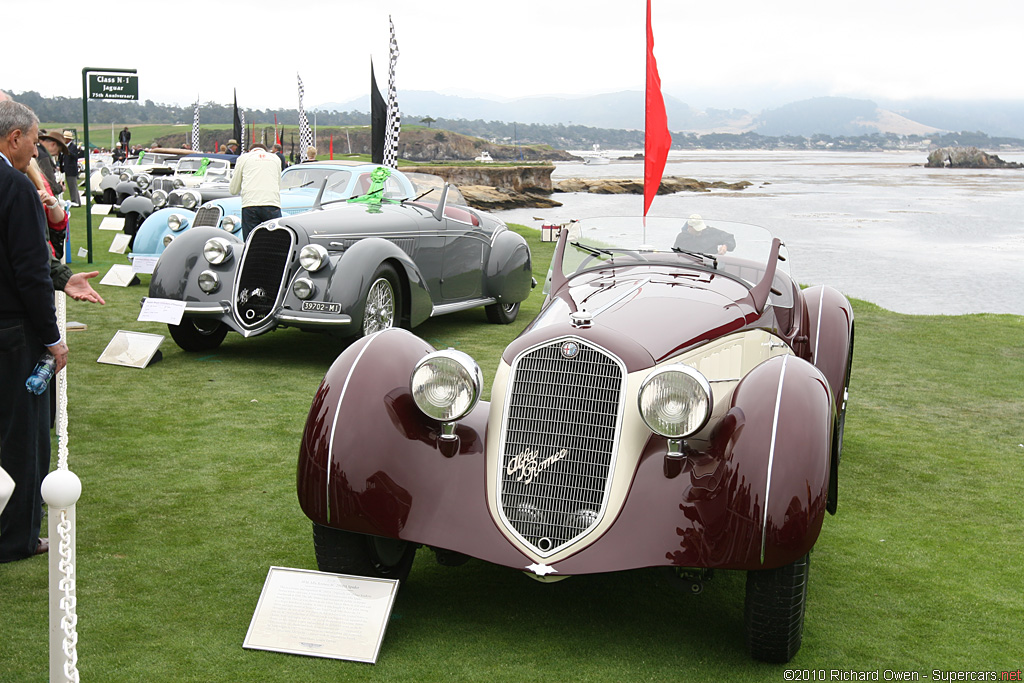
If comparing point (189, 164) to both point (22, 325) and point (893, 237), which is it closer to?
point (893, 237)

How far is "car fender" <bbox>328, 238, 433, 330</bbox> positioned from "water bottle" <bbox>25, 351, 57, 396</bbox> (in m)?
4.24

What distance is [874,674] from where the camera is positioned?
365cm

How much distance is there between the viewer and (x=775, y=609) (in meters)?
3.61

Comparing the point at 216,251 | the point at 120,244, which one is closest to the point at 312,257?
the point at 216,251

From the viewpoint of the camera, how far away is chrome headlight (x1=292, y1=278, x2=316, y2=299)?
28.0 ft

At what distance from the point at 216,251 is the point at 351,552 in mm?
5650

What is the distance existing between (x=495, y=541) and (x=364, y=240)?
224 inches

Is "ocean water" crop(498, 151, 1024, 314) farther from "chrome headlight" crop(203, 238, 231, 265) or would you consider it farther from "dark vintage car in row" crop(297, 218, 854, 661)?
"chrome headlight" crop(203, 238, 231, 265)

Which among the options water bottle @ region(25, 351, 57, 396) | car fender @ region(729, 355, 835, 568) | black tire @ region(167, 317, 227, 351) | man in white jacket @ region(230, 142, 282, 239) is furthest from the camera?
man in white jacket @ region(230, 142, 282, 239)

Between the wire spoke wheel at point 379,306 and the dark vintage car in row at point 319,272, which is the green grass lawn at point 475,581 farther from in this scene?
the wire spoke wheel at point 379,306

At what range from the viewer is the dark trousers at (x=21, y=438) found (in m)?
4.16

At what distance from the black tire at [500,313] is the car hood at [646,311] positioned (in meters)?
6.27

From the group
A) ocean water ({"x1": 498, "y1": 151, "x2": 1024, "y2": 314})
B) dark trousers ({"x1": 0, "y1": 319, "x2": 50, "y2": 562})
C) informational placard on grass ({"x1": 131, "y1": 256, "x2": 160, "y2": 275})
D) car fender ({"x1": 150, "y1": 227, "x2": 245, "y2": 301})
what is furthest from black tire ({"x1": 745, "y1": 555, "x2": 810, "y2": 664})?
informational placard on grass ({"x1": 131, "y1": 256, "x2": 160, "y2": 275})

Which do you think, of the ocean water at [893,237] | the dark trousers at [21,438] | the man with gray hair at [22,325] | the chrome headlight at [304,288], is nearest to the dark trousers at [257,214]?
the chrome headlight at [304,288]
